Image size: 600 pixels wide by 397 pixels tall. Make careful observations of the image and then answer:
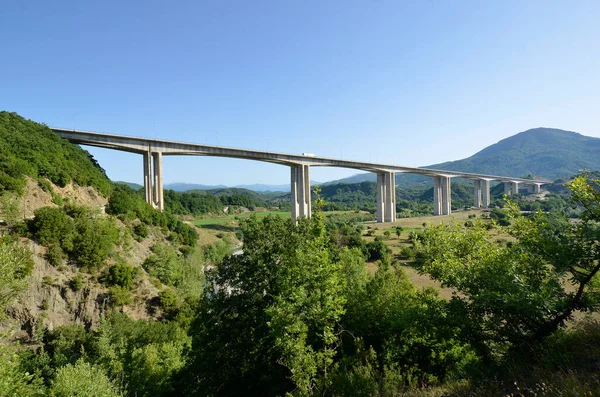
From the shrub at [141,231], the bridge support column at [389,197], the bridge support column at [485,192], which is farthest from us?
the bridge support column at [485,192]

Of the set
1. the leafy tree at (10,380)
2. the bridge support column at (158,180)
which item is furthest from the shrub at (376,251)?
the leafy tree at (10,380)

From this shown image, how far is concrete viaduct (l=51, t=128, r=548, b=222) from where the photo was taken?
153 feet

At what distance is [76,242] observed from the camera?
25.1 meters

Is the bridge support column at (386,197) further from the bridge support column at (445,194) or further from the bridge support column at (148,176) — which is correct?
the bridge support column at (148,176)

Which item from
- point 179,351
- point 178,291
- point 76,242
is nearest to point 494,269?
point 179,351

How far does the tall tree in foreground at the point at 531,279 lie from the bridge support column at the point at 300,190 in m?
59.4

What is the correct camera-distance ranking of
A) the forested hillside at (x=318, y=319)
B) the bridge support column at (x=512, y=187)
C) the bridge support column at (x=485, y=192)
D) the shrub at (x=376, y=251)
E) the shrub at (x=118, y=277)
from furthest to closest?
the bridge support column at (x=512, y=187)
the bridge support column at (x=485, y=192)
the shrub at (x=376, y=251)
the shrub at (x=118, y=277)
the forested hillside at (x=318, y=319)

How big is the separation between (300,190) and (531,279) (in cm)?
6305

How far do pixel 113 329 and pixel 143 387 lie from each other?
25.4ft

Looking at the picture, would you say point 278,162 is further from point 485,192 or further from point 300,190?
point 485,192

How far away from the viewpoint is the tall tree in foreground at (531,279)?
702cm

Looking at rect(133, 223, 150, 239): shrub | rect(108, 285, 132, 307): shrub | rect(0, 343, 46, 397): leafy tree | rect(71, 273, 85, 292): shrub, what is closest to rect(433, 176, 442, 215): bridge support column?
rect(133, 223, 150, 239): shrub

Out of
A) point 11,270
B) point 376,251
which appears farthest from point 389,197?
point 11,270

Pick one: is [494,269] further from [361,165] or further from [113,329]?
[361,165]
